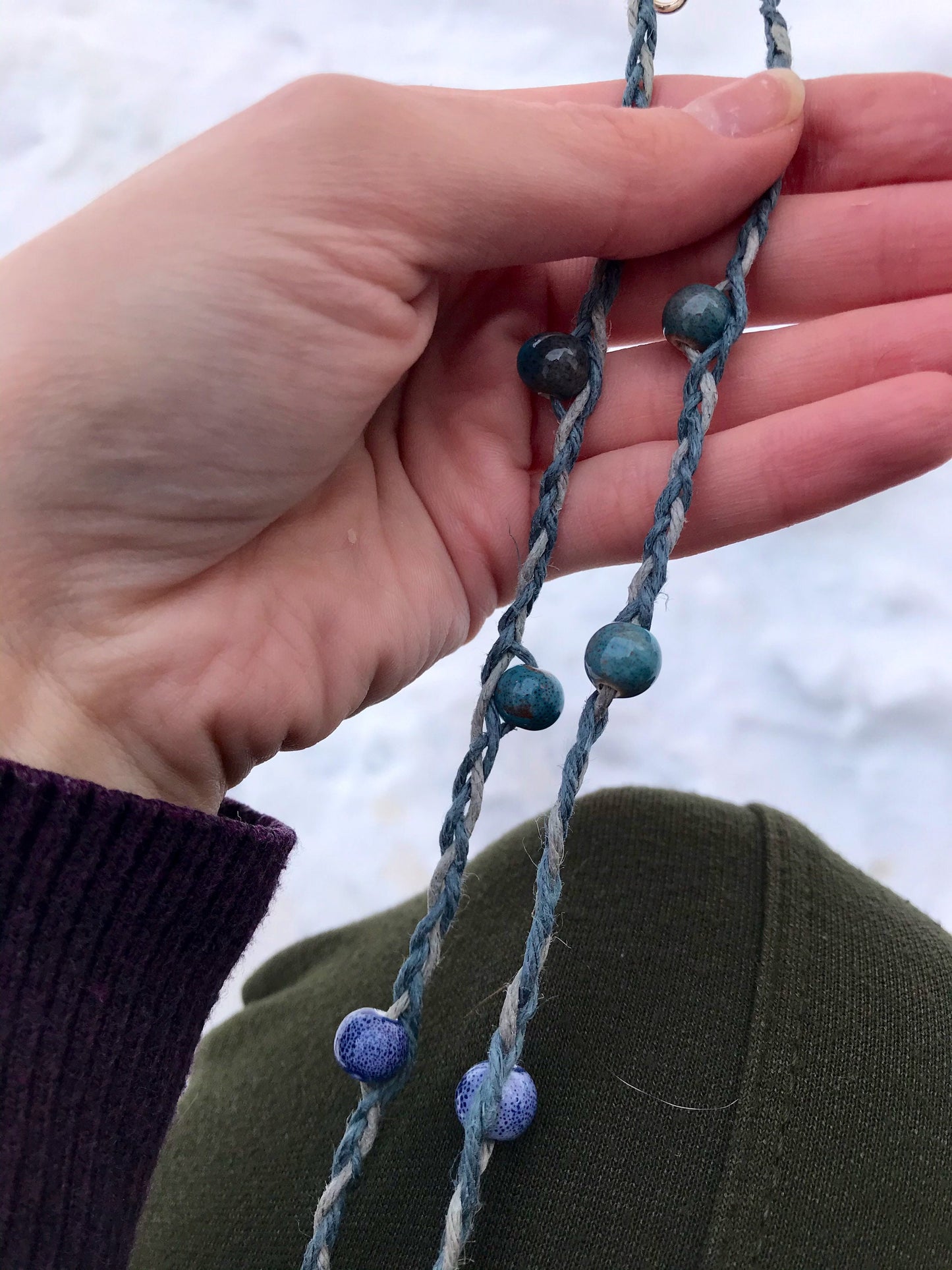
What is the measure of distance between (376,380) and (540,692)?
25cm

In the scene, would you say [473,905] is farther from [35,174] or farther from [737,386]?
[35,174]

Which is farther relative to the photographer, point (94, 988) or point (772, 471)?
point (772, 471)

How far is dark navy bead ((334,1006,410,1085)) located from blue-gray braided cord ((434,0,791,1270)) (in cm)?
6

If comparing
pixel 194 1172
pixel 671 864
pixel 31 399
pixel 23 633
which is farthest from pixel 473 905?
pixel 31 399

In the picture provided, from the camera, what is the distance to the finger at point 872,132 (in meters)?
0.79

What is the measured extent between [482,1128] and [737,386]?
1.87 feet

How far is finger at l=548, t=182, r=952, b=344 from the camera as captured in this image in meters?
0.80

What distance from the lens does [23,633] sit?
2.43ft

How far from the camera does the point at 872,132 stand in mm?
802

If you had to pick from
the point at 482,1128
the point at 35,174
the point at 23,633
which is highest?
the point at 35,174

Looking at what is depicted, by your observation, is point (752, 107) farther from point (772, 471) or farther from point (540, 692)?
point (540, 692)

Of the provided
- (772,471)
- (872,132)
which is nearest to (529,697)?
(772,471)

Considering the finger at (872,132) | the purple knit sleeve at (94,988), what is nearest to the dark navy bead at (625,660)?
the purple knit sleeve at (94,988)

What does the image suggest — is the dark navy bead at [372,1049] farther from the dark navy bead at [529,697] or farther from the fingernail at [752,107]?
the fingernail at [752,107]
